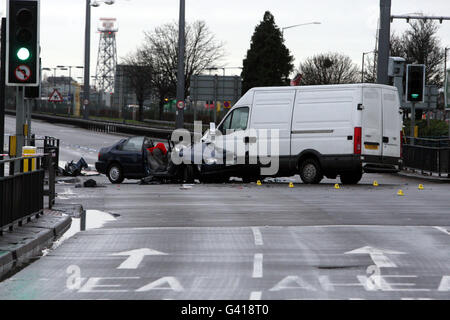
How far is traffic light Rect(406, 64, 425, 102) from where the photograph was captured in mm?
33438

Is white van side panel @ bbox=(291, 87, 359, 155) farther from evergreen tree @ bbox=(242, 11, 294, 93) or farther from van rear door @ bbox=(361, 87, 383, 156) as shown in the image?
evergreen tree @ bbox=(242, 11, 294, 93)

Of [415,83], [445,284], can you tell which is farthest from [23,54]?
[415,83]

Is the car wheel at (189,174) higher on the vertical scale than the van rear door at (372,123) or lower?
lower

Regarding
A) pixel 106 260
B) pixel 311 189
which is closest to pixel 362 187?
pixel 311 189

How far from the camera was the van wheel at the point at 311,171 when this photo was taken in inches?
1013

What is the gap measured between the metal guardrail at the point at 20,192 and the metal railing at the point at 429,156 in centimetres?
1674

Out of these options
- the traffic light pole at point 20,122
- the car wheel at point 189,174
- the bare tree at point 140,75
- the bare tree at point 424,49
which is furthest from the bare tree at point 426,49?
the traffic light pole at point 20,122

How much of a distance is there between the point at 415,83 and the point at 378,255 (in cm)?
2239

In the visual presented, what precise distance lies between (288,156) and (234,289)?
1654 centimetres

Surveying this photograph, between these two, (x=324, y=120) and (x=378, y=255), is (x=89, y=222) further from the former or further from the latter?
(x=324, y=120)

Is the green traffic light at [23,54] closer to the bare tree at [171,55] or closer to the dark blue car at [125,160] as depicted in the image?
the dark blue car at [125,160]

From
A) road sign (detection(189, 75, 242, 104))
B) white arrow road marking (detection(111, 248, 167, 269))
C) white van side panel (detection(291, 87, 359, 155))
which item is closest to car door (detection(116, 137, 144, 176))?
white van side panel (detection(291, 87, 359, 155))

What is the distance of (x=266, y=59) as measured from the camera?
100312 millimetres
